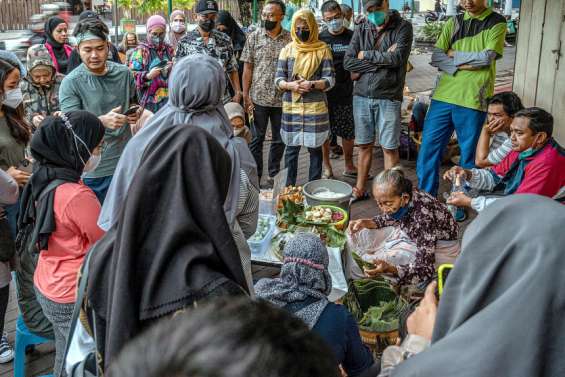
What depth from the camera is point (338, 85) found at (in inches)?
234

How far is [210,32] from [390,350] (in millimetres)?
4530

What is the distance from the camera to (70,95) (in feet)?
12.7

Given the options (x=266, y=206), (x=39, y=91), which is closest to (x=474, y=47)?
(x=266, y=206)

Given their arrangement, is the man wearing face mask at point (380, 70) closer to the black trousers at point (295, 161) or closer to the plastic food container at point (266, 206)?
the black trousers at point (295, 161)

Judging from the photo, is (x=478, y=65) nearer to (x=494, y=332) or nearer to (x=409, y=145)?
(x=409, y=145)

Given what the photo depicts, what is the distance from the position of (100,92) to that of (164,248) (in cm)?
278

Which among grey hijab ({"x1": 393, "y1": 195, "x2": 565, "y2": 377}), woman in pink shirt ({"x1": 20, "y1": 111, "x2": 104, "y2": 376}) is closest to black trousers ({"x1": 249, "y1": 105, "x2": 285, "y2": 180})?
woman in pink shirt ({"x1": 20, "y1": 111, "x2": 104, "y2": 376})

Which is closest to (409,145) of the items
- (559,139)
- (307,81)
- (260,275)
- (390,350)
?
(559,139)

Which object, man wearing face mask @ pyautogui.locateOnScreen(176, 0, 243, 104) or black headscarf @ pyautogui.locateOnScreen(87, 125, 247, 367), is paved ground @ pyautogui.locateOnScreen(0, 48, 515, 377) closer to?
man wearing face mask @ pyautogui.locateOnScreen(176, 0, 243, 104)

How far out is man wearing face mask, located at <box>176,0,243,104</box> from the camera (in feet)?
17.9

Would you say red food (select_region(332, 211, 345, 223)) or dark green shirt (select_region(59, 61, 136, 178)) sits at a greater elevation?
dark green shirt (select_region(59, 61, 136, 178))

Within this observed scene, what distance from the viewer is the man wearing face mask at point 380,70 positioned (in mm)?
5090

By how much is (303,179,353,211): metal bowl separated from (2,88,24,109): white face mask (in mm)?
2131

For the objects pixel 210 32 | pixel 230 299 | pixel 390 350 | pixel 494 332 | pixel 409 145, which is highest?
pixel 210 32
